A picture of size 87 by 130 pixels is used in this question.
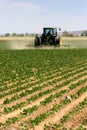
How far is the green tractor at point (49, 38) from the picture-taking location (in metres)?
47.2

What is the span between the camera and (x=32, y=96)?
14.0 meters

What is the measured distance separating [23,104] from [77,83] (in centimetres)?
530

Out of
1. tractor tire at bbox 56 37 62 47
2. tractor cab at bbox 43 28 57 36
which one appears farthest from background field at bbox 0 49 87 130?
tractor cab at bbox 43 28 57 36

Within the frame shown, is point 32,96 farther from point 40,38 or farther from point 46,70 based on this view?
point 40,38

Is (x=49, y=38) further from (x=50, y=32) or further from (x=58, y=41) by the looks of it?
(x=58, y=41)

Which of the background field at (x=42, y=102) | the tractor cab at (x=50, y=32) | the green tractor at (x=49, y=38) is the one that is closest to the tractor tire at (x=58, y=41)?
the green tractor at (x=49, y=38)

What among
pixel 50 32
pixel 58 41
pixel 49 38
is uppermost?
pixel 50 32

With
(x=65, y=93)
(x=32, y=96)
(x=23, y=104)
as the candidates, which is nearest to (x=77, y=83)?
(x=65, y=93)

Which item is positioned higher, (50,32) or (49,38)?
(50,32)

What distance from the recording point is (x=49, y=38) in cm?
4747

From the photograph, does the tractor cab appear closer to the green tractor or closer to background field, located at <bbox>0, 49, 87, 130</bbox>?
the green tractor

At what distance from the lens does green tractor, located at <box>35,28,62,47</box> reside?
47156 mm

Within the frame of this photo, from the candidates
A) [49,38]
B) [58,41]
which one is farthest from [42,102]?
[49,38]

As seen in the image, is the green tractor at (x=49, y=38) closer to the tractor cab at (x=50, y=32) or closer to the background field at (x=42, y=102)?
the tractor cab at (x=50, y=32)
